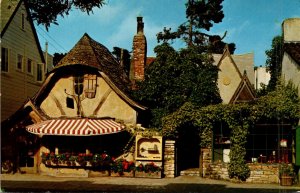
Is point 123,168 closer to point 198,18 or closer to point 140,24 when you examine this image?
point 140,24

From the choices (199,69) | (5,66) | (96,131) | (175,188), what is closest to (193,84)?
(199,69)

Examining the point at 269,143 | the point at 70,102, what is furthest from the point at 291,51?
the point at 70,102

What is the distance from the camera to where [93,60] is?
21.3 metres

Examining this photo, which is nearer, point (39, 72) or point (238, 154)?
point (238, 154)

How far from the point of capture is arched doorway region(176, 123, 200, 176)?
21688 millimetres

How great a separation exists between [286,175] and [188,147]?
22.7ft

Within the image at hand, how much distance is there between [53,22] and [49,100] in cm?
962

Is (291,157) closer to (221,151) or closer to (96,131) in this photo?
(221,151)

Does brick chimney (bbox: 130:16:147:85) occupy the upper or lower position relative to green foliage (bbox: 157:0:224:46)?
lower

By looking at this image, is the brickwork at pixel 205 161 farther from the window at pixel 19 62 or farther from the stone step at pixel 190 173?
the window at pixel 19 62

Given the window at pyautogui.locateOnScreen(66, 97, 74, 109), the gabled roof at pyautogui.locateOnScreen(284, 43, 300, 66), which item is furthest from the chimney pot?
the gabled roof at pyautogui.locateOnScreen(284, 43, 300, 66)

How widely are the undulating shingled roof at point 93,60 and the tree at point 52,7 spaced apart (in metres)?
8.37

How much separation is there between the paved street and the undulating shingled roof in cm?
574

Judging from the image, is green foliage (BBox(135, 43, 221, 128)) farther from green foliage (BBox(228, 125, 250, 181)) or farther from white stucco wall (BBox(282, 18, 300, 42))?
white stucco wall (BBox(282, 18, 300, 42))
